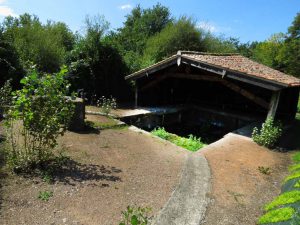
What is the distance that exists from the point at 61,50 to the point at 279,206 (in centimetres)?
1366

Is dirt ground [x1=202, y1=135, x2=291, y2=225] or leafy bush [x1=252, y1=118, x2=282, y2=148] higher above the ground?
leafy bush [x1=252, y1=118, x2=282, y2=148]

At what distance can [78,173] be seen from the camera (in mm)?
5828

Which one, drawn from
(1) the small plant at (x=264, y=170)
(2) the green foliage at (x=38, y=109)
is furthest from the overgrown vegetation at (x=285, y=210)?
(2) the green foliage at (x=38, y=109)

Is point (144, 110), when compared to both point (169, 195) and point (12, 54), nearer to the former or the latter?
point (12, 54)

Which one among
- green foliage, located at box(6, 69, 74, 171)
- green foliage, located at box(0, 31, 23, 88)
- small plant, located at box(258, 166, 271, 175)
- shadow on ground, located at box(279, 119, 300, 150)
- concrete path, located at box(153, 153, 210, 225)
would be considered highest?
green foliage, located at box(0, 31, 23, 88)

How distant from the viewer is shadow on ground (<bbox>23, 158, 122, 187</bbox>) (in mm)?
5469

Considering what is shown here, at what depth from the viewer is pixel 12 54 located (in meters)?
12.0

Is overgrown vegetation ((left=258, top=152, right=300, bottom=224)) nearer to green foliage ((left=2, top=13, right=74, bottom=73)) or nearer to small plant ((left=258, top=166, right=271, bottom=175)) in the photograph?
small plant ((left=258, top=166, right=271, bottom=175))

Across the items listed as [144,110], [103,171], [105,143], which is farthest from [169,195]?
[144,110]

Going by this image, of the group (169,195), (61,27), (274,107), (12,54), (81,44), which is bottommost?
(169,195)

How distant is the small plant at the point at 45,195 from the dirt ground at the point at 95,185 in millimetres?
65

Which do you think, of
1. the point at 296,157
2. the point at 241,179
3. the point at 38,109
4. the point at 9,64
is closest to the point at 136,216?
the point at 38,109

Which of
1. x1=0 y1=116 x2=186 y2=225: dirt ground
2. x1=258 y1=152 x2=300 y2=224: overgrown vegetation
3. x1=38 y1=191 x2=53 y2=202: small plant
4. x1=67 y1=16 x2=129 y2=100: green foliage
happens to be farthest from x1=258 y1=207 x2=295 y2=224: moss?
x1=67 y1=16 x2=129 y2=100: green foliage

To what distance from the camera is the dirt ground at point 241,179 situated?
4902 millimetres
